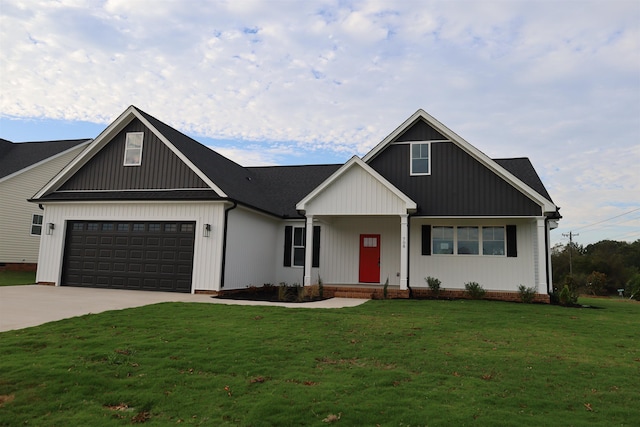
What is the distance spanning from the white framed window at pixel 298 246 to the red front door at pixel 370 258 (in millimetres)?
2798

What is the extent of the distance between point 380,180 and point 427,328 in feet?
23.3

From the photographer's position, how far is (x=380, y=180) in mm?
15398

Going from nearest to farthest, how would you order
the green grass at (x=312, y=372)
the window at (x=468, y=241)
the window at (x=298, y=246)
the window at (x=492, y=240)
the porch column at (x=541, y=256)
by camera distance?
1. the green grass at (x=312, y=372)
2. the porch column at (x=541, y=256)
3. the window at (x=492, y=240)
4. the window at (x=468, y=241)
5. the window at (x=298, y=246)

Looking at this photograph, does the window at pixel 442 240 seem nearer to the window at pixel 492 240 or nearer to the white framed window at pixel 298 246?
the window at pixel 492 240

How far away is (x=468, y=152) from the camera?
16.3 metres

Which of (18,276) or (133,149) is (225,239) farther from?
(18,276)

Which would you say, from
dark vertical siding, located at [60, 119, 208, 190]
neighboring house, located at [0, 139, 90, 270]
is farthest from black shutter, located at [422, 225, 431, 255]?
neighboring house, located at [0, 139, 90, 270]

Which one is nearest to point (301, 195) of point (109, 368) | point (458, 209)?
point (458, 209)

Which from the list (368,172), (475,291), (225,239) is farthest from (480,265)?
(225,239)

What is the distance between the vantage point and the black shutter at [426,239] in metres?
16.6

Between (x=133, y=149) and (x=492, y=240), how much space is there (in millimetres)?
13980

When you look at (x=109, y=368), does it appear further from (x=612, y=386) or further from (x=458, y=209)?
(x=458, y=209)

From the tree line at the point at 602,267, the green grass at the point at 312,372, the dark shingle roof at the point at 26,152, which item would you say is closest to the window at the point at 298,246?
the green grass at the point at 312,372

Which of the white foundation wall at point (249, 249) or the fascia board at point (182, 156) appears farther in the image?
the white foundation wall at point (249, 249)
